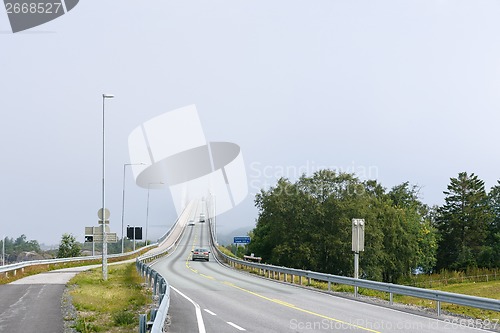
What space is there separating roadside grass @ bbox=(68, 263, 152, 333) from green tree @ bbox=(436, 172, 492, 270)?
84.5m

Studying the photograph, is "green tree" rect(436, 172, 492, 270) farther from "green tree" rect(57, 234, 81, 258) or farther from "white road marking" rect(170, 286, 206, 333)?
"white road marking" rect(170, 286, 206, 333)

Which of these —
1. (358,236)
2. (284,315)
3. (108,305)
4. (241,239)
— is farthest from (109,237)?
(241,239)

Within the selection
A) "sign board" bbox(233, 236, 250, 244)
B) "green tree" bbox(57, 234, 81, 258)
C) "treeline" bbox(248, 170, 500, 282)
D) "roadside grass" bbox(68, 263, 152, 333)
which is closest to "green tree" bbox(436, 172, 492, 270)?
"treeline" bbox(248, 170, 500, 282)

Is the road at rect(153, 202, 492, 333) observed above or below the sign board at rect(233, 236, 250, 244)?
above

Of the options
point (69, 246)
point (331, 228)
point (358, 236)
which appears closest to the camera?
point (358, 236)

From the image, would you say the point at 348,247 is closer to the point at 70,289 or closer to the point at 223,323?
the point at 70,289

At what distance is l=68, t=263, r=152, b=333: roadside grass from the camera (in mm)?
14906

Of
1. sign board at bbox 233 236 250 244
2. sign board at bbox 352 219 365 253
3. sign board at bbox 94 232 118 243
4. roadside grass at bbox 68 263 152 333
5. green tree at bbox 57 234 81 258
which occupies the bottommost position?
green tree at bbox 57 234 81 258

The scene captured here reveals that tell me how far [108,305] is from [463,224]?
323ft

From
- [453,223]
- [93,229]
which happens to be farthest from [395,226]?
[93,229]

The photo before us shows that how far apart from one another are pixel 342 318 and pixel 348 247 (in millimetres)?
46554

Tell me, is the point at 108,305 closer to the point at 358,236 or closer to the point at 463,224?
the point at 358,236

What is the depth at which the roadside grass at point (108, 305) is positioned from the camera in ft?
48.9

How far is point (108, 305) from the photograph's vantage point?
1975cm
